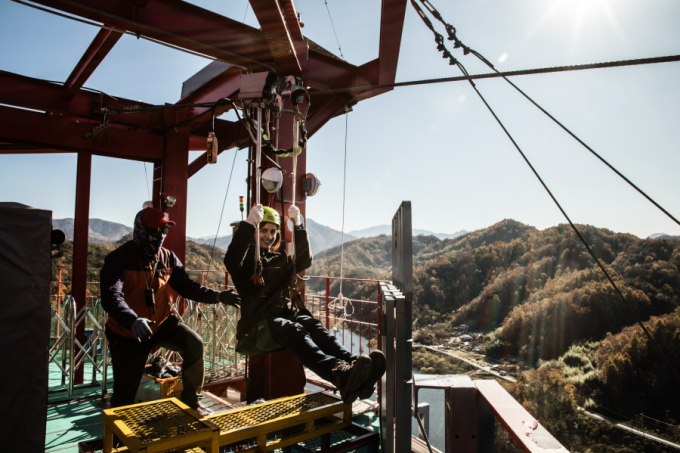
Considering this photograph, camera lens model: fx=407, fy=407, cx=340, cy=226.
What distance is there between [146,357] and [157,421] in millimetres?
809

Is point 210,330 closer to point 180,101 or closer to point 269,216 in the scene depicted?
point 269,216

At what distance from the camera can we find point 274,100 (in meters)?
3.79

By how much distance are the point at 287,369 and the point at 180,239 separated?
411cm

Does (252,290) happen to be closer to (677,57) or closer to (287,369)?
(287,369)

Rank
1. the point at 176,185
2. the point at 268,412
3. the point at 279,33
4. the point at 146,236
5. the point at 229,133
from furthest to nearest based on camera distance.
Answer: the point at 229,133, the point at 176,185, the point at 279,33, the point at 146,236, the point at 268,412

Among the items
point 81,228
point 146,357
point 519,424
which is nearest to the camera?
point 519,424

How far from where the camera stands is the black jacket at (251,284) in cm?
307

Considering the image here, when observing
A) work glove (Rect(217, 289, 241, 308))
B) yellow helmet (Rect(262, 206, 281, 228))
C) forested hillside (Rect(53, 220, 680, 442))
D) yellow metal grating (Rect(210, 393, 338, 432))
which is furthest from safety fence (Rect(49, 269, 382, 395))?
forested hillside (Rect(53, 220, 680, 442))

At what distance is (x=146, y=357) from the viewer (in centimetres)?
302

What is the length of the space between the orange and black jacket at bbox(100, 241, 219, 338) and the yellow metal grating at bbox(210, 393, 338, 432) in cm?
89

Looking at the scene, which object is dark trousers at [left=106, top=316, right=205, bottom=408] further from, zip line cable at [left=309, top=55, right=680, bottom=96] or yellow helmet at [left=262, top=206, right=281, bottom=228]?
zip line cable at [left=309, top=55, right=680, bottom=96]

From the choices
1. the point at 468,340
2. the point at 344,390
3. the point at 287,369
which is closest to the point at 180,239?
the point at 287,369

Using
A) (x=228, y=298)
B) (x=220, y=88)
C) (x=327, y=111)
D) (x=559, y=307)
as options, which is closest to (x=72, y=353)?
(x=228, y=298)

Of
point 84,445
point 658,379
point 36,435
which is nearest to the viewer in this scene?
point 36,435
